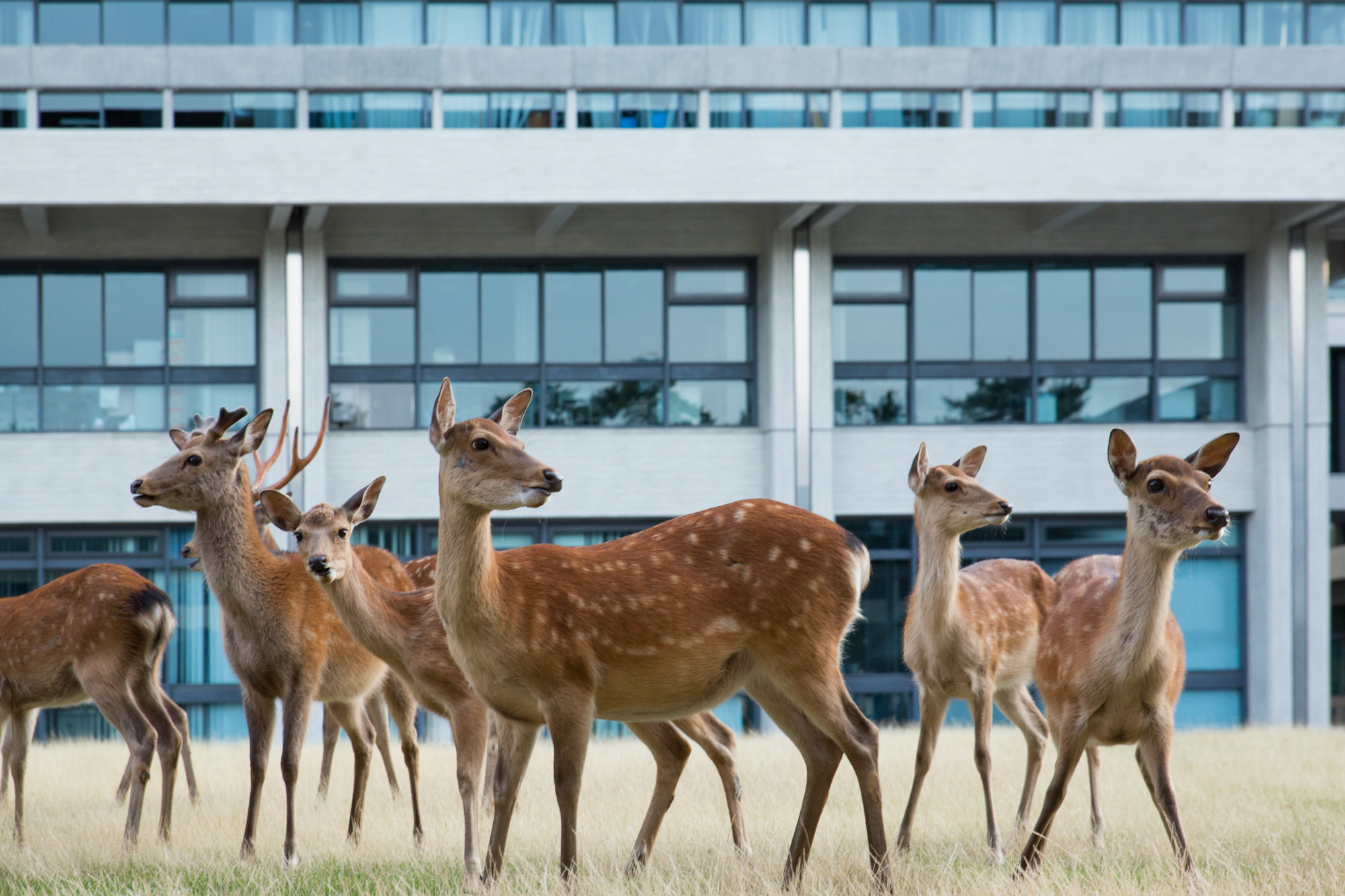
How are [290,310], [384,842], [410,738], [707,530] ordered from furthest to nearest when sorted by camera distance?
[290,310]
[410,738]
[384,842]
[707,530]

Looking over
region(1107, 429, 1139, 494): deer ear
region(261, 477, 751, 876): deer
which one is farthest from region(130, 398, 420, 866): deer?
region(1107, 429, 1139, 494): deer ear

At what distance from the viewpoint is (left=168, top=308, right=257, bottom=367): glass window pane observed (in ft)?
59.2

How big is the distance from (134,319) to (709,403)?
7.84 meters

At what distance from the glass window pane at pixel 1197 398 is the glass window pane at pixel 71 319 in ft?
47.5

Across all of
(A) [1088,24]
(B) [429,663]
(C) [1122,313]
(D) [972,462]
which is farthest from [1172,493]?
(A) [1088,24]

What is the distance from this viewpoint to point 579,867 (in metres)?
6.65

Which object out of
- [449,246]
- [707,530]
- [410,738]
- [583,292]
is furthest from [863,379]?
[707,530]

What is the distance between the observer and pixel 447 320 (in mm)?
18234

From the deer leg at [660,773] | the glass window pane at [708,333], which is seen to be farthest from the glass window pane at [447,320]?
the deer leg at [660,773]

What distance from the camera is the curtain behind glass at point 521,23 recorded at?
1802 centimetres

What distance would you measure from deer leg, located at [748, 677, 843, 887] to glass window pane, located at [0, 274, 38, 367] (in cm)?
1480

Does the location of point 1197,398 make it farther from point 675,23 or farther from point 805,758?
point 805,758

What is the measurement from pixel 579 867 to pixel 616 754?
6.84 meters

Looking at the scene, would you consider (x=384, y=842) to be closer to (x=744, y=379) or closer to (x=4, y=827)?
(x=4, y=827)
